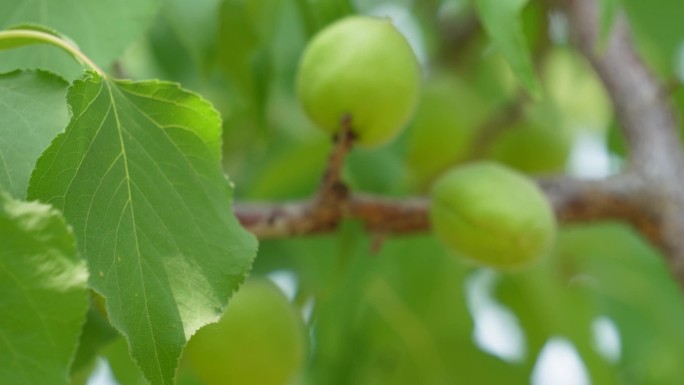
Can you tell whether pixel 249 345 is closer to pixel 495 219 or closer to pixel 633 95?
pixel 495 219

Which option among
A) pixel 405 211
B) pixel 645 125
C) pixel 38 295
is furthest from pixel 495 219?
pixel 38 295

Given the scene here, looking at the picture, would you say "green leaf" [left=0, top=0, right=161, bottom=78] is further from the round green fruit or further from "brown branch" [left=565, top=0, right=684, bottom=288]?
"brown branch" [left=565, top=0, right=684, bottom=288]

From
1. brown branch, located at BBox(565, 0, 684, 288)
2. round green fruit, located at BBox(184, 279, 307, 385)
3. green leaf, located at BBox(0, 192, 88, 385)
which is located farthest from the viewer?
brown branch, located at BBox(565, 0, 684, 288)

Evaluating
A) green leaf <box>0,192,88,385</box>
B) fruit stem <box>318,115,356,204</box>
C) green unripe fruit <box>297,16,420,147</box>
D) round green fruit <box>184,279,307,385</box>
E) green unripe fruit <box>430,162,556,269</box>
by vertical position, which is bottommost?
round green fruit <box>184,279,307,385</box>

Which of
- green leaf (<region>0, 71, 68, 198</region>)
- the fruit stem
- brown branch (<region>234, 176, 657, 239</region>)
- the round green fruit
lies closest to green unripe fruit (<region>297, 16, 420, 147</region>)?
the fruit stem

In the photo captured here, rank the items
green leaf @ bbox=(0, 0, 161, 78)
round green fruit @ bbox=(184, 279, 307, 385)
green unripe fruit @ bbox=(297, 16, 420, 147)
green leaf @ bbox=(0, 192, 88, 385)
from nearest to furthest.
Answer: green leaf @ bbox=(0, 192, 88, 385) → green leaf @ bbox=(0, 0, 161, 78) → green unripe fruit @ bbox=(297, 16, 420, 147) → round green fruit @ bbox=(184, 279, 307, 385)

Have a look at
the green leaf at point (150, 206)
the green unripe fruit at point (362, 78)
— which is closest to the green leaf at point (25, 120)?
the green leaf at point (150, 206)

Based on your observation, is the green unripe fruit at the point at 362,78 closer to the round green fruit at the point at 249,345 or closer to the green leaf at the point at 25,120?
the round green fruit at the point at 249,345
